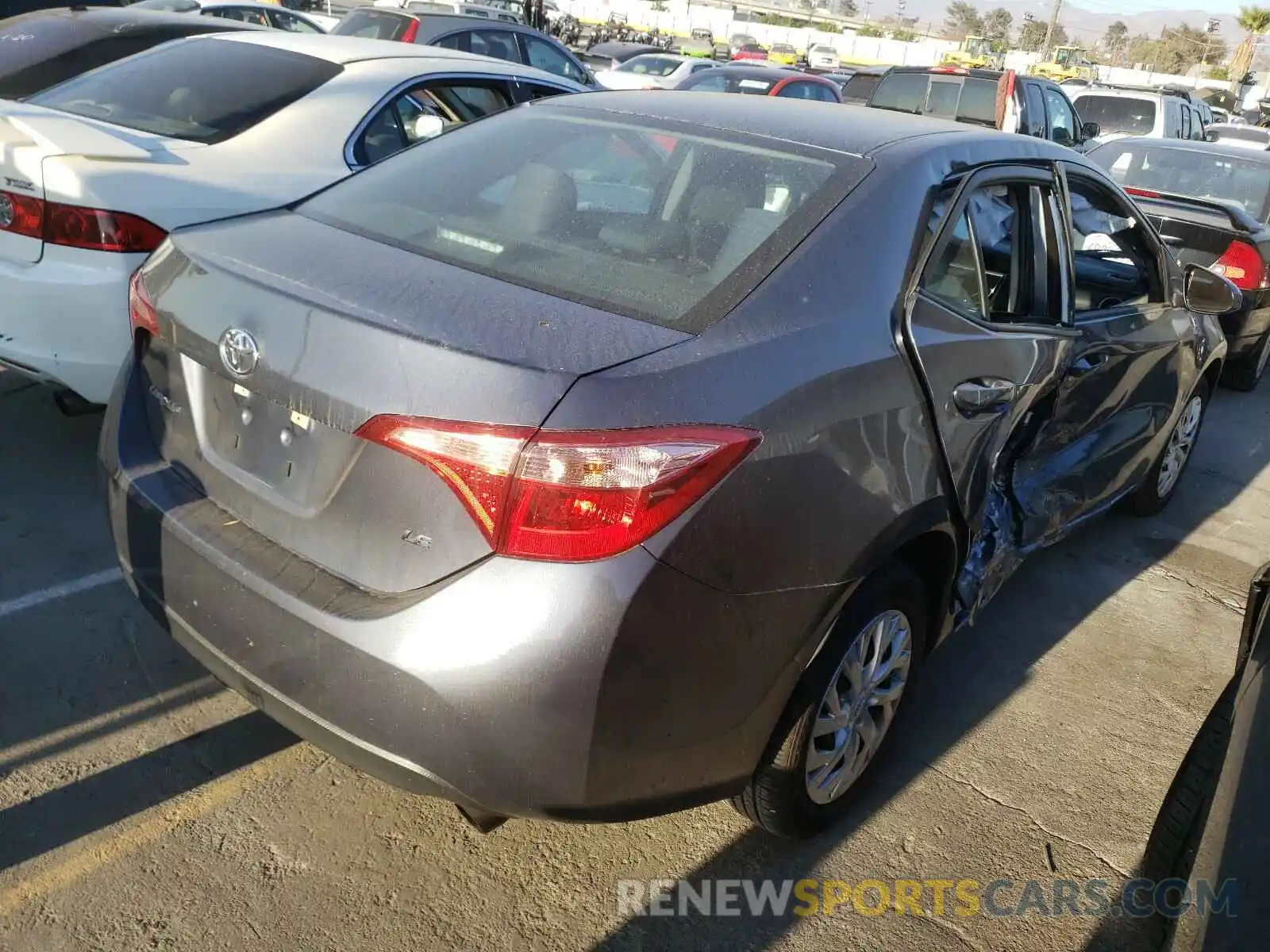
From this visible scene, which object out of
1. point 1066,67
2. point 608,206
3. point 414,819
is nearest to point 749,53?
point 1066,67

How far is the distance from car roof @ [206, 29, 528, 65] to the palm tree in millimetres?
68794

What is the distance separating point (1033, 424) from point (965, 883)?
1.32 metres

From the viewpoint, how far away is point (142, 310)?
2.54m

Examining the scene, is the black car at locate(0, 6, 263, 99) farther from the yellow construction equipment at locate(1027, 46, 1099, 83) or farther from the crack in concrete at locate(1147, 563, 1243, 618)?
the yellow construction equipment at locate(1027, 46, 1099, 83)

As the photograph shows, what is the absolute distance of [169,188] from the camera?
3.76 m

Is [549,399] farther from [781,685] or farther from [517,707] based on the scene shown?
[781,685]

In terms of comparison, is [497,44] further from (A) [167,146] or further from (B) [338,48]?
(A) [167,146]

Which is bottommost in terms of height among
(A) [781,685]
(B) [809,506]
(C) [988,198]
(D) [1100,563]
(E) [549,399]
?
(D) [1100,563]

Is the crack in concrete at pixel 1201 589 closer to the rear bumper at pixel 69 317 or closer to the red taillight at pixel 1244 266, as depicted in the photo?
the red taillight at pixel 1244 266

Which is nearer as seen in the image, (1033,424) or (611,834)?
(611,834)

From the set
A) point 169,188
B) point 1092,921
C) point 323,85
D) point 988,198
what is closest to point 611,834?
point 1092,921

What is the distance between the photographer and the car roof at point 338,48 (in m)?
4.92

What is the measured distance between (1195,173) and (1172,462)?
4366mm

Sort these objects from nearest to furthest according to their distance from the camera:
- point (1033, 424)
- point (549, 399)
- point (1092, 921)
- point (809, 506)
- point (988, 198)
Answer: point (549, 399) < point (809, 506) < point (1092, 921) < point (988, 198) < point (1033, 424)
